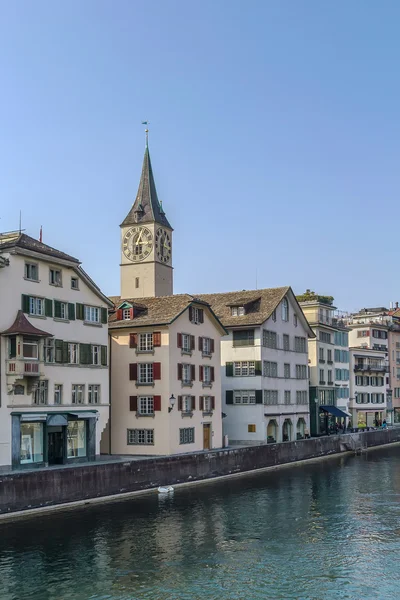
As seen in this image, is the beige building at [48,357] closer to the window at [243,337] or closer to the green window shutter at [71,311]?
the green window shutter at [71,311]

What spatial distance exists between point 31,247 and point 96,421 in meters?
14.1

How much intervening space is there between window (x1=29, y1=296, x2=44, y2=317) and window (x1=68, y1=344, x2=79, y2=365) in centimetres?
400

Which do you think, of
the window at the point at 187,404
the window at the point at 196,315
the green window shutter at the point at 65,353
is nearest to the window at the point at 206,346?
the window at the point at 196,315

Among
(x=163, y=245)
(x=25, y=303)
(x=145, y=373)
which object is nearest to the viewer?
(x=25, y=303)

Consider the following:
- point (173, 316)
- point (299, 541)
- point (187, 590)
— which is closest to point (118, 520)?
point (299, 541)

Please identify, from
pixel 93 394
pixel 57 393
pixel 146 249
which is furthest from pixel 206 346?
pixel 146 249

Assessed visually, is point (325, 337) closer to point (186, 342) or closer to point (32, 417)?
point (186, 342)

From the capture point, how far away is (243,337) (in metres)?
76.4

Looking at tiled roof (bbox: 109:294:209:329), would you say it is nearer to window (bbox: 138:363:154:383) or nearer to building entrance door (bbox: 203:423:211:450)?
window (bbox: 138:363:154:383)

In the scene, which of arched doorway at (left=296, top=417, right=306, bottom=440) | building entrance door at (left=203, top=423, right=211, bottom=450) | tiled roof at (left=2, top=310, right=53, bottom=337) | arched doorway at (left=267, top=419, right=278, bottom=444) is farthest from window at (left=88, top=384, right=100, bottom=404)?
arched doorway at (left=296, top=417, right=306, bottom=440)

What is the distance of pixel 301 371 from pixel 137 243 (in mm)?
30551

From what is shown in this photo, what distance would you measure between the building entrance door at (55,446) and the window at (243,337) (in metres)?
26.7

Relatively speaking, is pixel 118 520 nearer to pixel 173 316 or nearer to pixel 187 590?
pixel 187 590

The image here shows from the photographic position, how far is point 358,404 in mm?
107562
